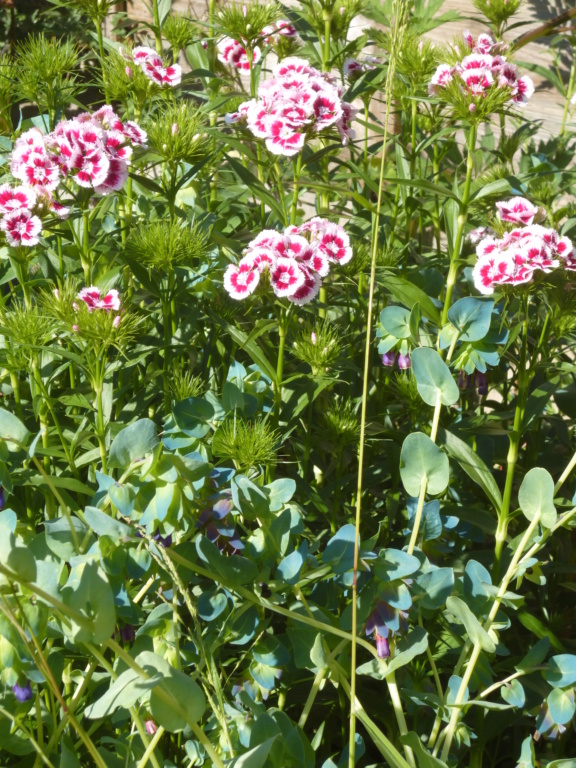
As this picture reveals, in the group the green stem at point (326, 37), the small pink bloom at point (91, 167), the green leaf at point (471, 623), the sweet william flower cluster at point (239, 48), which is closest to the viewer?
the green leaf at point (471, 623)

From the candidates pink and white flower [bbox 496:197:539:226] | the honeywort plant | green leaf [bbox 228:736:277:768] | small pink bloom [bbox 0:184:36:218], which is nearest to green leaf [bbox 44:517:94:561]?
the honeywort plant

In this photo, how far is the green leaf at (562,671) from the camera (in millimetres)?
1191

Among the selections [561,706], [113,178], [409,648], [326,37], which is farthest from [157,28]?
[561,706]

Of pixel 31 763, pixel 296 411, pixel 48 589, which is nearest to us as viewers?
pixel 48 589

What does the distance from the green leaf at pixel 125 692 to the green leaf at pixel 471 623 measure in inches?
16.7

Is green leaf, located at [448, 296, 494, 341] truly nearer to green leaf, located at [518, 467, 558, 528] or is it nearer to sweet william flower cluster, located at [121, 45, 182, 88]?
green leaf, located at [518, 467, 558, 528]

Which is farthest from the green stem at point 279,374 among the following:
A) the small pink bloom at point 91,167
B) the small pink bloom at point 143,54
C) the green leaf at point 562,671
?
the small pink bloom at point 143,54

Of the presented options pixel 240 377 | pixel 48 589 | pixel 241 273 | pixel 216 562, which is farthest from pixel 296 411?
pixel 48 589

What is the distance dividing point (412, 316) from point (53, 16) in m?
4.17

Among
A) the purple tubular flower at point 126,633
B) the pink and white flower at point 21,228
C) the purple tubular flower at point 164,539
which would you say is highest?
the pink and white flower at point 21,228

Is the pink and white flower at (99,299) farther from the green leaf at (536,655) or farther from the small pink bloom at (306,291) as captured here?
the green leaf at (536,655)

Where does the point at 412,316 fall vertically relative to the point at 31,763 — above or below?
above

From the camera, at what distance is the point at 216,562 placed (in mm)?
1094

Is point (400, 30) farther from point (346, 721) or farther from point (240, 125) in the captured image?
point (346, 721)
